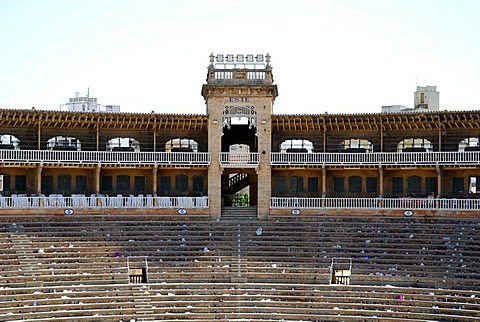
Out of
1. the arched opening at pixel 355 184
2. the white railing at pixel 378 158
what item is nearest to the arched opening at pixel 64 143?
the white railing at pixel 378 158

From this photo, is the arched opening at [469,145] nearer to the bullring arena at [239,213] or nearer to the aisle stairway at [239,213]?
the bullring arena at [239,213]

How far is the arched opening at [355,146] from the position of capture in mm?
47531

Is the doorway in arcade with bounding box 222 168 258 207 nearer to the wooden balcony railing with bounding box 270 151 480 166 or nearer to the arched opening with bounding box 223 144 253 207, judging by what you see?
the arched opening with bounding box 223 144 253 207

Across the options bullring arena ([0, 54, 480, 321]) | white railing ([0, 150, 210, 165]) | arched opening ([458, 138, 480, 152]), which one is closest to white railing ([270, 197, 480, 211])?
bullring arena ([0, 54, 480, 321])

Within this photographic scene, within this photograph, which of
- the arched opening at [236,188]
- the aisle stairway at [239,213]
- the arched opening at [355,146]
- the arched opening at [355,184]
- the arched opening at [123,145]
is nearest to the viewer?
the aisle stairway at [239,213]

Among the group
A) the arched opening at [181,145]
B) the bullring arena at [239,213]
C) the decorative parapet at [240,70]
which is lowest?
the bullring arena at [239,213]

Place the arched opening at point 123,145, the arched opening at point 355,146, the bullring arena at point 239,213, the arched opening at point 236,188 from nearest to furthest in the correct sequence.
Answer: the bullring arena at point 239,213
the arched opening at point 355,146
the arched opening at point 123,145
the arched opening at point 236,188

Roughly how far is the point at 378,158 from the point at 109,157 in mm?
17375

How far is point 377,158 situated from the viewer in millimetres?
45469

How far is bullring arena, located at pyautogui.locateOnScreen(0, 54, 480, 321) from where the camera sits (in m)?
36.3

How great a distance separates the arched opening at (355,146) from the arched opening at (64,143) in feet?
58.2

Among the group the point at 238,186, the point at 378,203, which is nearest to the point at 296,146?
the point at 238,186

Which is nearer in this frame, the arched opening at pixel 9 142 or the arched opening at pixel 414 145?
the arched opening at pixel 9 142

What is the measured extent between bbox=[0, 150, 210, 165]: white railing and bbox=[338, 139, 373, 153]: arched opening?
9338mm
